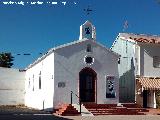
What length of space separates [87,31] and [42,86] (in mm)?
6082

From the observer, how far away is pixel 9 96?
4331cm

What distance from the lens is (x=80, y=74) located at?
33.7m

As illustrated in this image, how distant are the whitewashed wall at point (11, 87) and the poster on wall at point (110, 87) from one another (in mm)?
12992

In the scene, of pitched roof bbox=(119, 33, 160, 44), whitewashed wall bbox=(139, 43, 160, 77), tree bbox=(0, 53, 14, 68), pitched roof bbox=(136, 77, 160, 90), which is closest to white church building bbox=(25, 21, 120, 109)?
pitched roof bbox=(136, 77, 160, 90)

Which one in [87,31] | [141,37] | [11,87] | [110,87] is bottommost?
[11,87]

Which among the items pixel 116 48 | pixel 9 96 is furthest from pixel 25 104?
pixel 116 48

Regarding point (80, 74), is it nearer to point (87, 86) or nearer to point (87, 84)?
point (87, 84)

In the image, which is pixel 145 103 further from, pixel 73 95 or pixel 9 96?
pixel 9 96

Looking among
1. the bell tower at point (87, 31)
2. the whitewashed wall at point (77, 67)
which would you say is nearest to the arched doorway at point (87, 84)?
the whitewashed wall at point (77, 67)

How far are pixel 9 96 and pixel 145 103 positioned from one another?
1422 centimetres

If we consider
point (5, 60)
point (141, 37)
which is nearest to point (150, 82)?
point (141, 37)

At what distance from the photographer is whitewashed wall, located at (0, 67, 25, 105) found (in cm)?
4322

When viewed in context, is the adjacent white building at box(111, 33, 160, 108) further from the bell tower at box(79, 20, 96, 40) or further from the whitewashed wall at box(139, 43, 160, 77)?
the bell tower at box(79, 20, 96, 40)

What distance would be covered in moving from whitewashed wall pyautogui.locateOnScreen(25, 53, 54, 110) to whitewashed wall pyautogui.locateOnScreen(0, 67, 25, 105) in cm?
140
